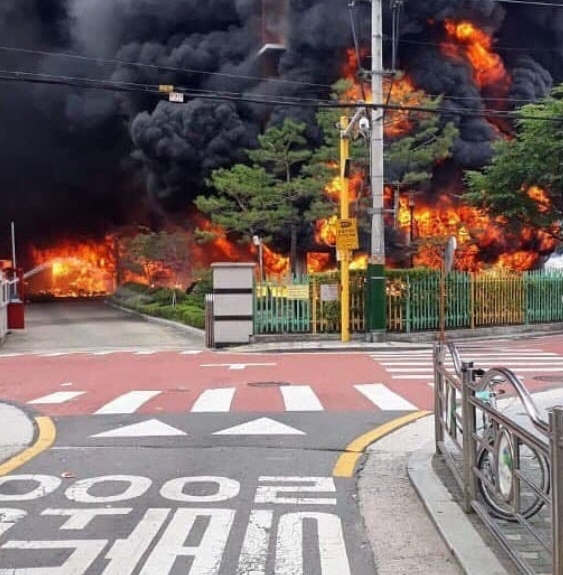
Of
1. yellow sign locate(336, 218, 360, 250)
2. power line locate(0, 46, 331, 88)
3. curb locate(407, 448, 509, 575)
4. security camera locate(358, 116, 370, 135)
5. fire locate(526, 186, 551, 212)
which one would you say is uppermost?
power line locate(0, 46, 331, 88)

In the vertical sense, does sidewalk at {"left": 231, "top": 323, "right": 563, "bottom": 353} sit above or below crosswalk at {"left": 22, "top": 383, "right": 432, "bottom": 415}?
below

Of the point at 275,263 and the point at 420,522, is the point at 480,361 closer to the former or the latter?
the point at 420,522

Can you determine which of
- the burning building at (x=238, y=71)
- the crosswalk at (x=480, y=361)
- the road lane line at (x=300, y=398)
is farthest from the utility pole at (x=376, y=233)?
the burning building at (x=238, y=71)

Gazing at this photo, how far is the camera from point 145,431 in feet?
27.6

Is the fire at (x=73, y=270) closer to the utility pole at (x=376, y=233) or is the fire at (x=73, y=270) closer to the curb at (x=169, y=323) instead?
the curb at (x=169, y=323)

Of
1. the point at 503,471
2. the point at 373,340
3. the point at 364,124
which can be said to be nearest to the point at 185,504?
the point at 503,471

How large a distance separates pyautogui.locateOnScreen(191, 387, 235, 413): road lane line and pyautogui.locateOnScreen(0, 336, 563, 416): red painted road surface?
0.5 inches

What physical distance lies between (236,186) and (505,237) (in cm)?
1826

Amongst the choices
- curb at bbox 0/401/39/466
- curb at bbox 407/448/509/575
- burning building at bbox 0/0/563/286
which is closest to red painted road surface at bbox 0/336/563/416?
curb at bbox 0/401/39/466

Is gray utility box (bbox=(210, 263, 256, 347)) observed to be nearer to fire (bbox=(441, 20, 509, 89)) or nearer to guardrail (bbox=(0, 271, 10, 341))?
guardrail (bbox=(0, 271, 10, 341))

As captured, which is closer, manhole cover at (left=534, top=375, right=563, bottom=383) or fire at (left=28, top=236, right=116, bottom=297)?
manhole cover at (left=534, top=375, right=563, bottom=383)

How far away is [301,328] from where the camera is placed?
20719 mm

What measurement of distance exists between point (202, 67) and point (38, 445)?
36633mm

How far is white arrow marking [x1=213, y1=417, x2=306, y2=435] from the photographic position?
8336mm
